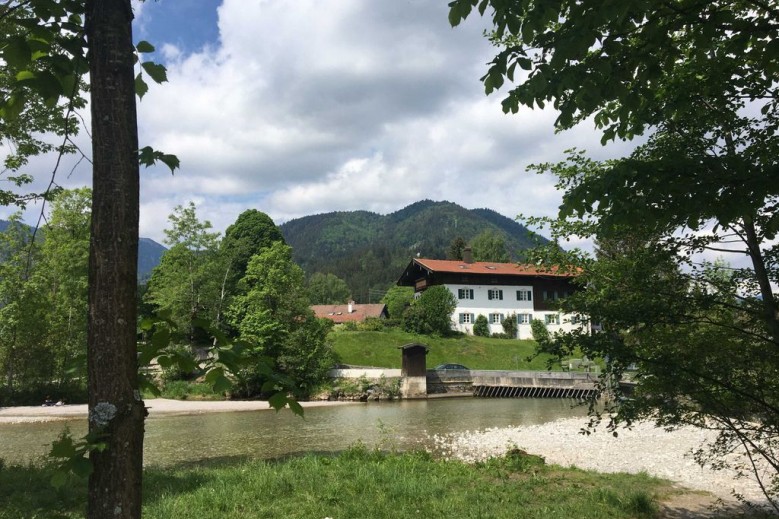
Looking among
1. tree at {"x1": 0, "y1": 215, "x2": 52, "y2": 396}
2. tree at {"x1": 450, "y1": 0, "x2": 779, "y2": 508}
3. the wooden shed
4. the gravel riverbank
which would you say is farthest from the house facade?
tree at {"x1": 450, "y1": 0, "x2": 779, "y2": 508}

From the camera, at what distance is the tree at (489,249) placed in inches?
3575

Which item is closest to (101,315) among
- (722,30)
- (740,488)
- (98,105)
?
(98,105)

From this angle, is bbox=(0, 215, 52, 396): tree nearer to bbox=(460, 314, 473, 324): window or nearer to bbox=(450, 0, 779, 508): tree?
bbox=(450, 0, 779, 508): tree

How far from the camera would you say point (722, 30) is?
3717 millimetres

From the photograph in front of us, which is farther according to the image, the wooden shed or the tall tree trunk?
the wooden shed

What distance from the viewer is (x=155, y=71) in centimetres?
245

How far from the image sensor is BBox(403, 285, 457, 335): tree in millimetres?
50000

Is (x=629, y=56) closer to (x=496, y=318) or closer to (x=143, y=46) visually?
(x=143, y=46)

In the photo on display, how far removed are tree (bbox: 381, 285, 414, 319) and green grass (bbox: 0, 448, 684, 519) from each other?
42.1 metres

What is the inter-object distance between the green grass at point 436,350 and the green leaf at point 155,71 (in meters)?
42.6

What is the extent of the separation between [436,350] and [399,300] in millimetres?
9046

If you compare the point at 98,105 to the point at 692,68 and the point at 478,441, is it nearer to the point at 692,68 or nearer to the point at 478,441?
the point at 692,68

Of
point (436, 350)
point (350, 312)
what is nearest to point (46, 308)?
point (436, 350)

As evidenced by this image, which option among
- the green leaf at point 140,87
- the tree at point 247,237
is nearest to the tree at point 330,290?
the tree at point 247,237
